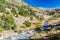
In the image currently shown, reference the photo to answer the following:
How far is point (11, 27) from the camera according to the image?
53250 mm

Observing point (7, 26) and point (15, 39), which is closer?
point (15, 39)

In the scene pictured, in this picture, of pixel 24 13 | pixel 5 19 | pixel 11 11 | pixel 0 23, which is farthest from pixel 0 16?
pixel 24 13

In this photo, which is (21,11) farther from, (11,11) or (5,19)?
(5,19)

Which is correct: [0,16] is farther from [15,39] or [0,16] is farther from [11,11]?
[15,39]

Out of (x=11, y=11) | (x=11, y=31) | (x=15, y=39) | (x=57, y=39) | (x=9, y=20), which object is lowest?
(x=57, y=39)

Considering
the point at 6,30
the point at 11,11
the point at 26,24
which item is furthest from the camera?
the point at 11,11

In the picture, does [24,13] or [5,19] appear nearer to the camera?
[5,19]

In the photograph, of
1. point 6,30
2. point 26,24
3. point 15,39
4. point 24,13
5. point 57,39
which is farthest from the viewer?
point 24,13

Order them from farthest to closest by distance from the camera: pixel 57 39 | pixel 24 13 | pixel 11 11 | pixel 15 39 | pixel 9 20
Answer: pixel 24 13 < pixel 11 11 < pixel 9 20 < pixel 15 39 < pixel 57 39

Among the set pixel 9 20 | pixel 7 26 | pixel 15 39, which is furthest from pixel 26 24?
pixel 15 39

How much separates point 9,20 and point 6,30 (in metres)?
7.36

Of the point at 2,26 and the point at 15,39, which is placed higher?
the point at 2,26

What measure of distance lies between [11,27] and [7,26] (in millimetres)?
1474

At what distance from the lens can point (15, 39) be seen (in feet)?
125
